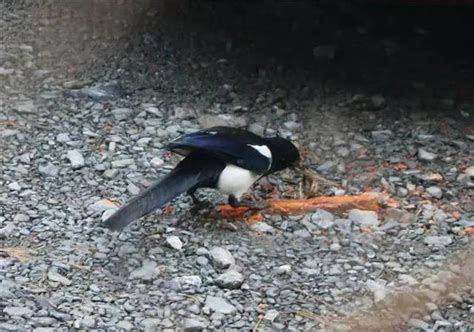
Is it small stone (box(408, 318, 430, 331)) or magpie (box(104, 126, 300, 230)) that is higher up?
magpie (box(104, 126, 300, 230))

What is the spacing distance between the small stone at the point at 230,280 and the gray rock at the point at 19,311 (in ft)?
1.46

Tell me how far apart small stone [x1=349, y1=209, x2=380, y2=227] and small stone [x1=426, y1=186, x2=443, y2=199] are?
8.2 inches

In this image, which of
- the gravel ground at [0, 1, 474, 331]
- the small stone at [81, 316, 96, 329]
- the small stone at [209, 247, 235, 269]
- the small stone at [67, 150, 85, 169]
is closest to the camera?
the small stone at [81, 316, 96, 329]

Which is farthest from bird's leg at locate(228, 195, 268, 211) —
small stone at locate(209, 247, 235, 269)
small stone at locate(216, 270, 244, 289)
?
small stone at locate(216, 270, 244, 289)

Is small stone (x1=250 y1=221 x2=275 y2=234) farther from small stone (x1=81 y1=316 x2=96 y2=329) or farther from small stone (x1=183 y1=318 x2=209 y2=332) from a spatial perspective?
small stone (x1=81 y1=316 x2=96 y2=329)

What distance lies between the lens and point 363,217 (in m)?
2.88

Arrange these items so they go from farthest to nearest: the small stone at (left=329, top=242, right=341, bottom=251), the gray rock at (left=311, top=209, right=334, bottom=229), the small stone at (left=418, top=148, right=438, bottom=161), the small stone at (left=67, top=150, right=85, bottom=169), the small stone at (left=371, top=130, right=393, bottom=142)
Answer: the small stone at (left=371, top=130, right=393, bottom=142) < the small stone at (left=418, top=148, right=438, bottom=161) < the small stone at (left=67, top=150, right=85, bottom=169) < the gray rock at (left=311, top=209, right=334, bottom=229) < the small stone at (left=329, top=242, right=341, bottom=251)

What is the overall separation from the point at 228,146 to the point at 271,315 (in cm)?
59

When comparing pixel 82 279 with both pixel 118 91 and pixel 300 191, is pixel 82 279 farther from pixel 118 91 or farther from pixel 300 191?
pixel 118 91

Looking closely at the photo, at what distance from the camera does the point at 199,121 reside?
3.38 meters

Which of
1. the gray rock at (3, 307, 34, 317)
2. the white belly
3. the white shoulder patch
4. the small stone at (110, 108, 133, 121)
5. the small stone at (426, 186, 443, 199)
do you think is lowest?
the gray rock at (3, 307, 34, 317)

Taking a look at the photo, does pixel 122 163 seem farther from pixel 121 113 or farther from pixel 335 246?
pixel 335 246

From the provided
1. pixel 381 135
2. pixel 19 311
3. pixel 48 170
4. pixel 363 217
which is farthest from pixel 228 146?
pixel 19 311

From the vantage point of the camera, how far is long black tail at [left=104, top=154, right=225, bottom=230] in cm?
262
